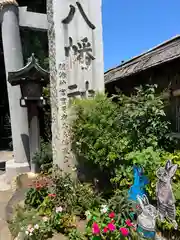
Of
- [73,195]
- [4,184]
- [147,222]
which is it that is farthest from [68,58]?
[4,184]

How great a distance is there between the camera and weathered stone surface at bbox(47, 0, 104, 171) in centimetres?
628

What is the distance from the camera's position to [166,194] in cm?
360

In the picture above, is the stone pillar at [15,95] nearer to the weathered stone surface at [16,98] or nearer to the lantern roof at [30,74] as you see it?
the weathered stone surface at [16,98]

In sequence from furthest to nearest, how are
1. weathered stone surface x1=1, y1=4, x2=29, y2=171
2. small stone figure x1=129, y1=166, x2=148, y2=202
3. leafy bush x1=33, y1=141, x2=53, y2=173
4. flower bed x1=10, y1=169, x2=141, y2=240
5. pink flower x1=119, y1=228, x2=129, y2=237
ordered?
weathered stone surface x1=1, y1=4, x2=29, y2=171, leafy bush x1=33, y1=141, x2=53, y2=173, small stone figure x1=129, y1=166, x2=148, y2=202, flower bed x1=10, y1=169, x2=141, y2=240, pink flower x1=119, y1=228, x2=129, y2=237

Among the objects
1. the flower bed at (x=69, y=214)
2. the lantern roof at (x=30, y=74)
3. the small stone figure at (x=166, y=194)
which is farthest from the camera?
the lantern roof at (x=30, y=74)

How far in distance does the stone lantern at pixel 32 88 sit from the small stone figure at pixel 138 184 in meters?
5.26

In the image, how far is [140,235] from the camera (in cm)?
354

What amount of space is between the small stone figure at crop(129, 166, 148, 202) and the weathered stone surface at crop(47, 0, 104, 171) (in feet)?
8.09

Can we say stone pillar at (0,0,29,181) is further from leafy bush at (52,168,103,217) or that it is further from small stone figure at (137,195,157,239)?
small stone figure at (137,195,157,239)

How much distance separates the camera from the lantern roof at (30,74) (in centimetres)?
807

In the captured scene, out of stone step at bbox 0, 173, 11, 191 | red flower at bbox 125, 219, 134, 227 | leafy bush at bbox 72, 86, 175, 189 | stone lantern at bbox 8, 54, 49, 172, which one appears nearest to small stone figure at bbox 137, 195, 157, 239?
red flower at bbox 125, 219, 134, 227

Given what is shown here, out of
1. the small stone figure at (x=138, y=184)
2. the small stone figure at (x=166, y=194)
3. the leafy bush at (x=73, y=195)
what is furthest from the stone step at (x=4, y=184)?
the small stone figure at (x=166, y=194)

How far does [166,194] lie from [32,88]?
6173mm

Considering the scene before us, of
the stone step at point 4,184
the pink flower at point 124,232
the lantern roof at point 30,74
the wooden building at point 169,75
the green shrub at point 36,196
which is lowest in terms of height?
the stone step at point 4,184
